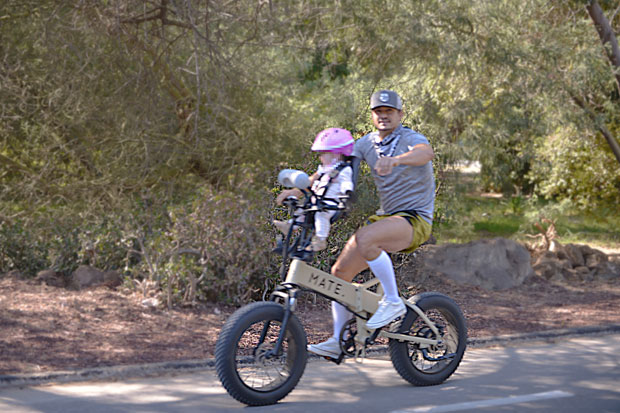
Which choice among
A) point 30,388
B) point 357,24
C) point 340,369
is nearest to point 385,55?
point 357,24

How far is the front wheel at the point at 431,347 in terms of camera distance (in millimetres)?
5594

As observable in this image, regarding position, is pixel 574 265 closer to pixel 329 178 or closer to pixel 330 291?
pixel 330 291

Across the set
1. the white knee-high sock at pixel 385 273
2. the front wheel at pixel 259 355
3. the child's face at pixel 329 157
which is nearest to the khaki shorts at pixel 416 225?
the white knee-high sock at pixel 385 273

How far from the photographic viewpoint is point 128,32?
1102 centimetres

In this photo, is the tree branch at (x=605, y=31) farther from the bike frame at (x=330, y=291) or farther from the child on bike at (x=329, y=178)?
the child on bike at (x=329, y=178)

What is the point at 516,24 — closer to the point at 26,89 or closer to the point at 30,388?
the point at 26,89

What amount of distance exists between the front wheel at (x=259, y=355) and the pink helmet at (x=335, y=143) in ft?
3.23

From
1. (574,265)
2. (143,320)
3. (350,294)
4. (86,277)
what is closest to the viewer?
(350,294)

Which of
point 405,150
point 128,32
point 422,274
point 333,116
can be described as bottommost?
point 422,274

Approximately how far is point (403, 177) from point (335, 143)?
523 mm

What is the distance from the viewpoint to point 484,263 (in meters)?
10.6

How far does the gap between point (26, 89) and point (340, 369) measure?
7.03m

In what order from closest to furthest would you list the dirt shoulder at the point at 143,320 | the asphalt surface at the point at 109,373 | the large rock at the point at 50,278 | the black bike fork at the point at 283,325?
1. the black bike fork at the point at 283,325
2. the asphalt surface at the point at 109,373
3. the dirt shoulder at the point at 143,320
4. the large rock at the point at 50,278

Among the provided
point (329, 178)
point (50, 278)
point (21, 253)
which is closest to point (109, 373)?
point (329, 178)
